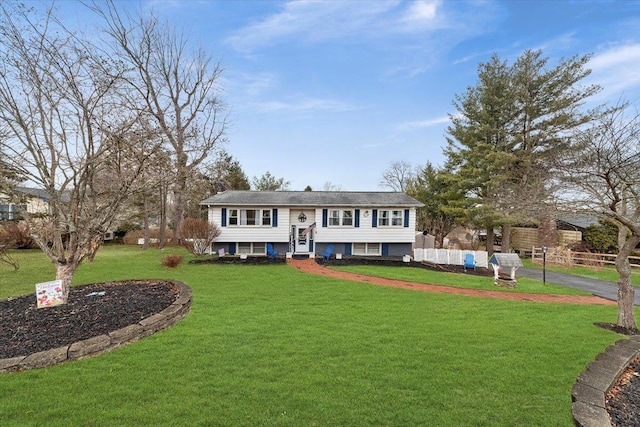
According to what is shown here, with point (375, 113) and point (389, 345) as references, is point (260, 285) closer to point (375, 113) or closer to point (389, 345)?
point (389, 345)

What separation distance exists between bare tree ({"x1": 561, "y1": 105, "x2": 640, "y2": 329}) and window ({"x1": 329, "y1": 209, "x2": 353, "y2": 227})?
12.2 m

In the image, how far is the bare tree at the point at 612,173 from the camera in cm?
551

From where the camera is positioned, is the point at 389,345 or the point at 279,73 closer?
the point at 389,345

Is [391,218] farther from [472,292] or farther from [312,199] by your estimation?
[472,292]

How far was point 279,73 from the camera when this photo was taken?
15156 mm

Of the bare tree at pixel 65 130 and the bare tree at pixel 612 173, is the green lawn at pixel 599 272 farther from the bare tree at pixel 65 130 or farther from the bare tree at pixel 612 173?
the bare tree at pixel 65 130

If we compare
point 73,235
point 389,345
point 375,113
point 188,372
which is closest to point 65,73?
point 73,235

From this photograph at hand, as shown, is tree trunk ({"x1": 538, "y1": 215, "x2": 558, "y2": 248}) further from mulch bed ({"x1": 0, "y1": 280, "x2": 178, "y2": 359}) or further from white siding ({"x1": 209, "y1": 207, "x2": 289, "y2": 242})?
mulch bed ({"x1": 0, "y1": 280, "x2": 178, "y2": 359})

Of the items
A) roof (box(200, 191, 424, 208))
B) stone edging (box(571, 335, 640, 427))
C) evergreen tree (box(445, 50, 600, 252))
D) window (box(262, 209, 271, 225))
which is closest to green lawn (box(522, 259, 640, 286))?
evergreen tree (box(445, 50, 600, 252))

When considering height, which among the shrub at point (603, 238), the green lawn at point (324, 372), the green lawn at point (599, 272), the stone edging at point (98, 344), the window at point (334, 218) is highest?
the window at point (334, 218)

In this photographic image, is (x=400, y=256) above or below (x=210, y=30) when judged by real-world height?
below

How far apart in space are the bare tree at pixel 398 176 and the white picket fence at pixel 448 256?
2411cm

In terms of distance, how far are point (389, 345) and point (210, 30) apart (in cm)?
1391

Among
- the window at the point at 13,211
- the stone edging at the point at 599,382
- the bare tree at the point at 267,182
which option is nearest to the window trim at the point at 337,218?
the window at the point at 13,211
